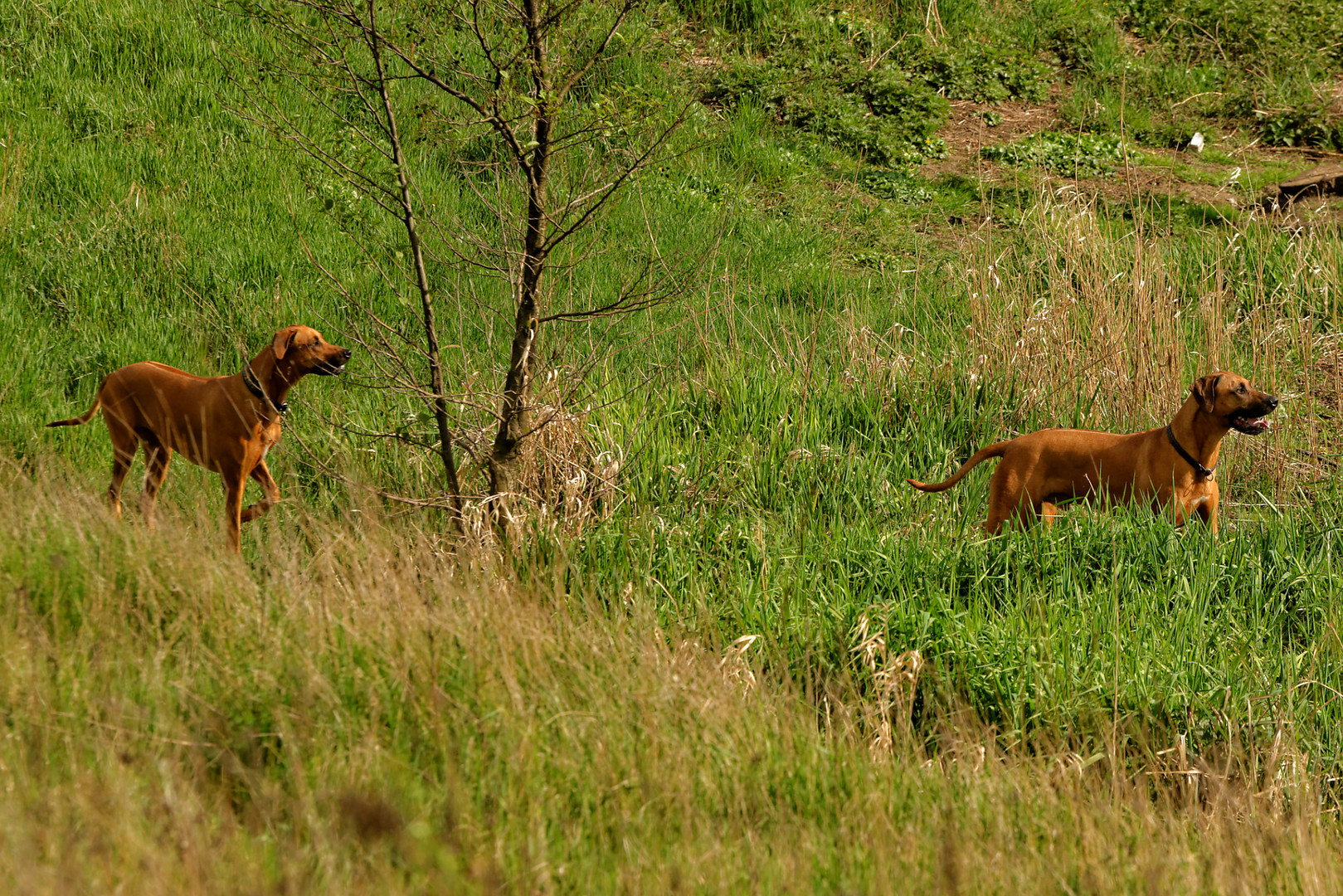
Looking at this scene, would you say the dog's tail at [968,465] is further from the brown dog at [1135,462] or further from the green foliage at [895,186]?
the green foliage at [895,186]

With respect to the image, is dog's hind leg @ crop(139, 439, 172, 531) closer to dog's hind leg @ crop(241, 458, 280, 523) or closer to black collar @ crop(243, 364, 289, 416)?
dog's hind leg @ crop(241, 458, 280, 523)

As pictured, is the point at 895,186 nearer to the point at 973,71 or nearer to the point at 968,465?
the point at 973,71

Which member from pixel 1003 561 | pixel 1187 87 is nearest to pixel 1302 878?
pixel 1003 561

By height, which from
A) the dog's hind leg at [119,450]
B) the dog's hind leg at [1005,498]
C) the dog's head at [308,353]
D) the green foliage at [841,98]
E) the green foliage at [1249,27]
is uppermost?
the green foliage at [1249,27]

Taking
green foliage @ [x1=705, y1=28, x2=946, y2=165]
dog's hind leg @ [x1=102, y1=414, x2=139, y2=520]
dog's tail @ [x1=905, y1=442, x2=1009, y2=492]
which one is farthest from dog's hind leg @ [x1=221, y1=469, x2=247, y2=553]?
green foliage @ [x1=705, y1=28, x2=946, y2=165]

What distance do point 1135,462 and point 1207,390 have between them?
1.34 feet

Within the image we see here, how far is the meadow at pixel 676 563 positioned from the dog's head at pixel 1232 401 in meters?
0.48

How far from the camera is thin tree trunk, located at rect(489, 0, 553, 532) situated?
4516mm

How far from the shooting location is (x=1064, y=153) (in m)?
10.6

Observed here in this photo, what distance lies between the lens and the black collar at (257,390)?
15.2 feet

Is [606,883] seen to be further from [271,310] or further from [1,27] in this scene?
[1,27]

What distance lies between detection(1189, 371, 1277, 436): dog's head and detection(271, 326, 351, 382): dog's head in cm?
344

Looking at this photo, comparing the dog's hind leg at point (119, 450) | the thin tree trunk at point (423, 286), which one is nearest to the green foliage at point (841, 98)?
the thin tree trunk at point (423, 286)

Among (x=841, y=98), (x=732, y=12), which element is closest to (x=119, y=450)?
(x=841, y=98)
